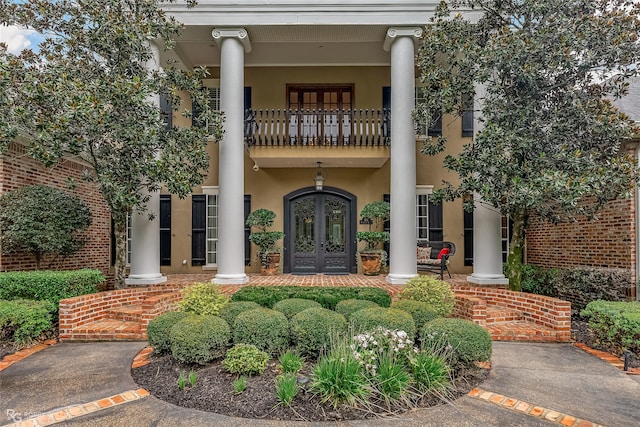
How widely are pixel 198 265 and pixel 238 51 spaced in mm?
5614

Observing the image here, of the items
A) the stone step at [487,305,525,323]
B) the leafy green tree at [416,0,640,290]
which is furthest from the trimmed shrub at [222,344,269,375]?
the leafy green tree at [416,0,640,290]

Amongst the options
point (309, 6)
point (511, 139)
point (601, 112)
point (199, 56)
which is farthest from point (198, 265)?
point (601, 112)

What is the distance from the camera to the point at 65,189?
782 cm

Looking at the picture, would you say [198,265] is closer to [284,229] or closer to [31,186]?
[284,229]

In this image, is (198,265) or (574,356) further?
(198,265)

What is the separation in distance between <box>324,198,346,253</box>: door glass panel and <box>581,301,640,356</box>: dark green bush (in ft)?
18.8

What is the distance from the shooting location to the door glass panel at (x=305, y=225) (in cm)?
965

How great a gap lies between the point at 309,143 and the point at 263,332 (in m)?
5.63

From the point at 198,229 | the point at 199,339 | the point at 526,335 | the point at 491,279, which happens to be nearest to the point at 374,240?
the point at 491,279

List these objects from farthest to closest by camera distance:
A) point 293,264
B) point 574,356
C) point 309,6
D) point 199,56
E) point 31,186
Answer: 1. point 293,264
2. point 199,56
3. point 309,6
4. point 31,186
5. point 574,356

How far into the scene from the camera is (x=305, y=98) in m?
10.0

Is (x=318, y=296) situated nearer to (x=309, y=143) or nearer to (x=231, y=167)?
(x=231, y=167)

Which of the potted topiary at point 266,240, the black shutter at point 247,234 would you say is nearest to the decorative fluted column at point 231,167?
the potted topiary at point 266,240

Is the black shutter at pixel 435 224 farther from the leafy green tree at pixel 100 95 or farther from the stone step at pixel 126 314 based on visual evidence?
the stone step at pixel 126 314
